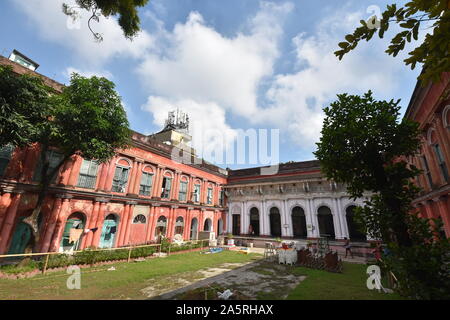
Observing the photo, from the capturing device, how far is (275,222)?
900 inches

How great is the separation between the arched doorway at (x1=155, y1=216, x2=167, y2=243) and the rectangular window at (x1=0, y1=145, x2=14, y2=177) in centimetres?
1033

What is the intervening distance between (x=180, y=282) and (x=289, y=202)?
665 inches

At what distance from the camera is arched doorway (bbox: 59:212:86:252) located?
1154 centimetres

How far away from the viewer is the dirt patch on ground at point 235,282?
654 centimetres

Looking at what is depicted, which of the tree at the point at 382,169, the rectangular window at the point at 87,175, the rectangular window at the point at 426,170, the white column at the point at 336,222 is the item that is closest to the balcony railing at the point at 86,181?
the rectangular window at the point at 87,175

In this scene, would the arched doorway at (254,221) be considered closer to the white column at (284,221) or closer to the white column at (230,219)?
the white column at (230,219)

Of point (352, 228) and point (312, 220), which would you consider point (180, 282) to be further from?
point (352, 228)

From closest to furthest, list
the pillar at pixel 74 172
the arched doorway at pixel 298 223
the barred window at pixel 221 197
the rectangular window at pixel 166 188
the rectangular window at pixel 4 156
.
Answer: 1. the rectangular window at pixel 4 156
2. the pillar at pixel 74 172
3. the rectangular window at pixel 166 188
4. the arched doorway at pixel 298 223
5. the barred window at pixel 221 197

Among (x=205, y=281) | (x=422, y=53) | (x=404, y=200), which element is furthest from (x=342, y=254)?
(x=422, y=53)

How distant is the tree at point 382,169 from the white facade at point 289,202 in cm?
1562

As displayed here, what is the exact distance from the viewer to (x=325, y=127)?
574 cm

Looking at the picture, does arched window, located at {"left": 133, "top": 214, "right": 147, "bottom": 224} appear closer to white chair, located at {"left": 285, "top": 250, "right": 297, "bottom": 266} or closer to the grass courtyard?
the grass courtyard

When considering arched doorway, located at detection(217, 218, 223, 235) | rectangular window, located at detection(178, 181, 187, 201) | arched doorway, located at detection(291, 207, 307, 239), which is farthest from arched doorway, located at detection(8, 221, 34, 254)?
arched doorway, located at detection(291, 207, 307, 239)

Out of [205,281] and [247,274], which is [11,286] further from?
[247,274]
